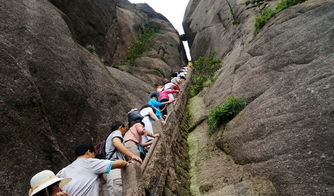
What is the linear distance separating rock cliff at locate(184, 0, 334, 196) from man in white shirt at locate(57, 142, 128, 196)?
A: 357 centimetres

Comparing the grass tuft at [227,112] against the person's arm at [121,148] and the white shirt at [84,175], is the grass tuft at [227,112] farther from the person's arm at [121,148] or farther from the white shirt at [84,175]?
the white shirt at [84,175]

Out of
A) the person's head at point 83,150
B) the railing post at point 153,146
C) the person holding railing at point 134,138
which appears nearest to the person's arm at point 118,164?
the person's head at point 83,150

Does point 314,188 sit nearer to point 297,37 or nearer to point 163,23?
point 297,37

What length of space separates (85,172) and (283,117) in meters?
5.15

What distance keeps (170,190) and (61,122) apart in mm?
4185

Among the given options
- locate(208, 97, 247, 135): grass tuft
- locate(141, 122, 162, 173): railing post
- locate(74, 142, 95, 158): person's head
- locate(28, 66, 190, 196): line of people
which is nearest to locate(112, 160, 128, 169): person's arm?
locate(28, 66, 190, 196): line of people

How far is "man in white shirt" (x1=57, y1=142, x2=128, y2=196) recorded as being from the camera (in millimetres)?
3778

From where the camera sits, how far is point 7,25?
8.02 metres

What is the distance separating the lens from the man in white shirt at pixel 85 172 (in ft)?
12.4

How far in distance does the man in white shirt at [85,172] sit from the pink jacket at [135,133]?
164cm

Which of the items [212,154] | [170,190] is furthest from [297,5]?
[170,190]

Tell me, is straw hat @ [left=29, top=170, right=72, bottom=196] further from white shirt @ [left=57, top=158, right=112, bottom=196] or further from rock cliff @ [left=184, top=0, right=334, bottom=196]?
rock cliff @ [left=184, top=0, right=334, bottom=196]

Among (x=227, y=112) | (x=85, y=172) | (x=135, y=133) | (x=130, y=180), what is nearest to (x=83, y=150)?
(x=85, y=172)

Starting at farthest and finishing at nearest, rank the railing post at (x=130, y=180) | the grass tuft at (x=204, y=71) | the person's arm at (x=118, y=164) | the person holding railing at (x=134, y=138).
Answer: the grass tuft at (x=204, y=71)
the person holding railing at (x=134, y=138)
the railing post at (x=130, y=180)
the person's arm at (x=118, y=164)
